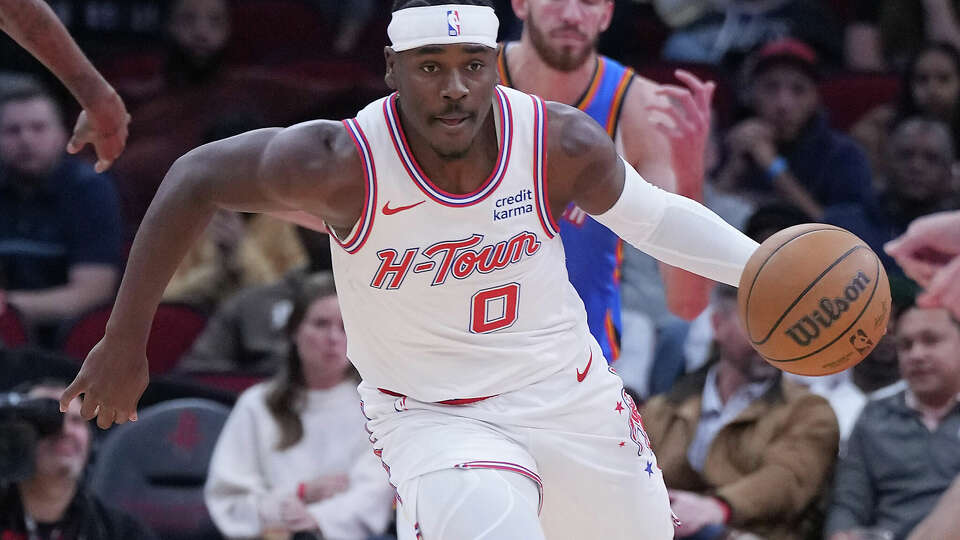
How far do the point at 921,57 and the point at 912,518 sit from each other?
3677 mm

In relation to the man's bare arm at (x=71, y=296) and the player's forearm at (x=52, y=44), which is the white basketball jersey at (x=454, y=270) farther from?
the man's bare arm at (x=71, y=296)

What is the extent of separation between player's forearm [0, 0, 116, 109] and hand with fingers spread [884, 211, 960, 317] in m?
2.65

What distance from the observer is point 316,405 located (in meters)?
6.38

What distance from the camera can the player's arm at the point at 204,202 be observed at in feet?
11.8

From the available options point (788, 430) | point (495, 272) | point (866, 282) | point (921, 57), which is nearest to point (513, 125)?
point (495, 272)

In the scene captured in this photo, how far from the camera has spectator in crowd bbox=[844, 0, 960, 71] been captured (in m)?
9.39

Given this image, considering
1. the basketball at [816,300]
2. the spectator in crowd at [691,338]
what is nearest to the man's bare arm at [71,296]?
the spectator in crowd at [691,338]

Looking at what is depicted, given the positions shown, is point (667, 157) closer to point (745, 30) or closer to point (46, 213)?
point (46, 213)

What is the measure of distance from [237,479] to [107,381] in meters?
2.54

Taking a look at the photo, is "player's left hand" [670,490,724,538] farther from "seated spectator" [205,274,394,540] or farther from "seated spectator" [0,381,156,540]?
"seated spectator" [0,381,156,540]

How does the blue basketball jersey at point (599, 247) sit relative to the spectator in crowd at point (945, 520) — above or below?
above

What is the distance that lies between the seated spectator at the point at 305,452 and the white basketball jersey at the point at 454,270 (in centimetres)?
232

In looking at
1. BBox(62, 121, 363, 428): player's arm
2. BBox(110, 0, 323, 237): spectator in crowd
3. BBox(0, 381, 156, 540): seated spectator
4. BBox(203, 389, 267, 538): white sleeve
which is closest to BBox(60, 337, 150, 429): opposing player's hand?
BBox(62, 121, 363, 428): player's arm

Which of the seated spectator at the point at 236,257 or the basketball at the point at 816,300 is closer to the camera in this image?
the basketball at the point at 816,300
